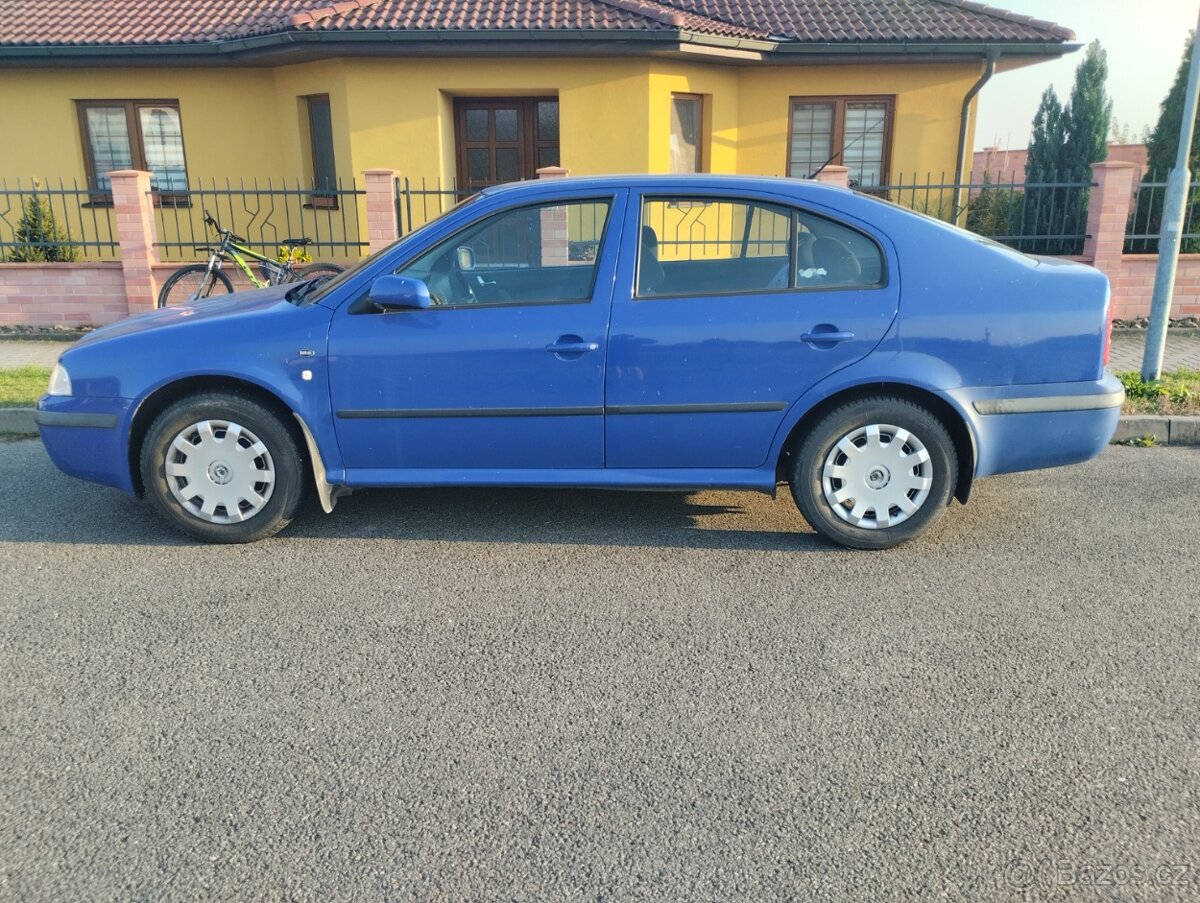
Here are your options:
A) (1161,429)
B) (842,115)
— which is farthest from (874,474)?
(842,115)

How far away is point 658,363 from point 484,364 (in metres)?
0.79

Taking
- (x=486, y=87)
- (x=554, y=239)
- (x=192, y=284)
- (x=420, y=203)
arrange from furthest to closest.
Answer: (x=486, y=87) < (x=420, y=203) < (x=192, y=284) < (x=554, y=239)

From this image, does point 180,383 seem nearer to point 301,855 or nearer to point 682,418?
point 682,418

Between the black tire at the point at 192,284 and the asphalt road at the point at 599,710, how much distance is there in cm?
556

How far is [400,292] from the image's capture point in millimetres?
4398

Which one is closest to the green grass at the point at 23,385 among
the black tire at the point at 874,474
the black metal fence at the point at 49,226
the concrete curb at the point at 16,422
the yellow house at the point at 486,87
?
the concrete curb at the point at 16,422

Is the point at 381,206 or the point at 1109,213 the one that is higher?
the point at 381,206

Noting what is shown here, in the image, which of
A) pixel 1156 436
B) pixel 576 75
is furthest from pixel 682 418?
pixel 576 75

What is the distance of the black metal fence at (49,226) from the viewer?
444 inches

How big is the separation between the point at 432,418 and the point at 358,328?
0.53m

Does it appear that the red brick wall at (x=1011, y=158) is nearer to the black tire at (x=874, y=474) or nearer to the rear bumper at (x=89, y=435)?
the black tire at (x=874, y=474)

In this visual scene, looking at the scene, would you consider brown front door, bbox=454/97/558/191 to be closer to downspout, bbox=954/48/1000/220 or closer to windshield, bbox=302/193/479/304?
downspout, bbox=954/48/1000/220

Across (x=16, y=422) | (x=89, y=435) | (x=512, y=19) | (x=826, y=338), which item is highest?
(x=512, y=19)

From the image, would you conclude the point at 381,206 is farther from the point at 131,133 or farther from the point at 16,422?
the point at 131,133
